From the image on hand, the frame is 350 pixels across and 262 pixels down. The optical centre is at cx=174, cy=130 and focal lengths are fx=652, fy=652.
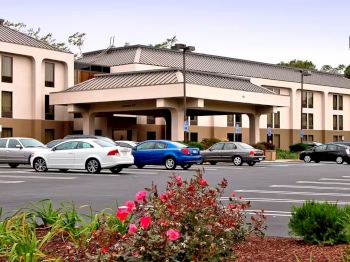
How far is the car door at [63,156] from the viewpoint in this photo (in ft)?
91.9

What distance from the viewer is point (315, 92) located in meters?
83.6

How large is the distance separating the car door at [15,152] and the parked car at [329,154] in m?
22.2

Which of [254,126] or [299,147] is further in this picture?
[299,147]

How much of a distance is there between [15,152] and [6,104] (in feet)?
75.2

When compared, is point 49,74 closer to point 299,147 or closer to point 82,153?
point 299,147

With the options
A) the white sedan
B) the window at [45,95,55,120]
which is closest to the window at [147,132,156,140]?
the window at [45,95,55,120]

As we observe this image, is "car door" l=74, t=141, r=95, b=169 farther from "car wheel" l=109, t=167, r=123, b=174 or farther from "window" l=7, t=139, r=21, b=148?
"window" l=7, t=139, r=21, b=148

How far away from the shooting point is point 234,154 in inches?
1527

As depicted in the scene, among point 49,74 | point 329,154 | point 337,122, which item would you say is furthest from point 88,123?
point 337,122

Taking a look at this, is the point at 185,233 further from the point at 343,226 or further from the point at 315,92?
the point at 315,92

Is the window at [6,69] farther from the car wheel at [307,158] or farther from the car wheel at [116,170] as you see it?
the car wheel at [116,170]

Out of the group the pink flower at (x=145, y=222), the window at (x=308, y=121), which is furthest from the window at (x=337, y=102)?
the pink flower at (x=145, y=222)

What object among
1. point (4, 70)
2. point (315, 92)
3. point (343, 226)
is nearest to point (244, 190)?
point (343, 226)

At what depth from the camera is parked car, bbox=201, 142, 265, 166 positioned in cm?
3843
